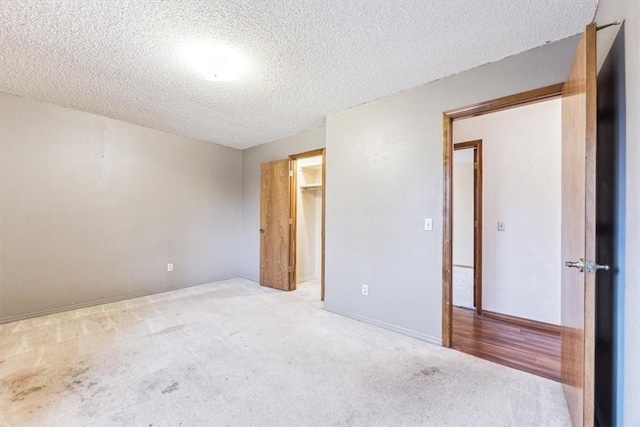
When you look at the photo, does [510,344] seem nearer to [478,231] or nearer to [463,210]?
[478,231]

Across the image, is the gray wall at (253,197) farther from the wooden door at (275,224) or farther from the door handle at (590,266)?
the door handle at (590,266)

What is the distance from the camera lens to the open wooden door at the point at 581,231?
122cm

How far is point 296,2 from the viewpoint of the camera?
1622mm

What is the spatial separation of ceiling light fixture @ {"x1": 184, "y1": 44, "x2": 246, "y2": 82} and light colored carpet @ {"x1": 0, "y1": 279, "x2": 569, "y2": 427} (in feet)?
7.73

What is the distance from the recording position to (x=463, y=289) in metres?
4.26

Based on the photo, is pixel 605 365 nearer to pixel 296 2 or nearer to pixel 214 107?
pixel 296 2

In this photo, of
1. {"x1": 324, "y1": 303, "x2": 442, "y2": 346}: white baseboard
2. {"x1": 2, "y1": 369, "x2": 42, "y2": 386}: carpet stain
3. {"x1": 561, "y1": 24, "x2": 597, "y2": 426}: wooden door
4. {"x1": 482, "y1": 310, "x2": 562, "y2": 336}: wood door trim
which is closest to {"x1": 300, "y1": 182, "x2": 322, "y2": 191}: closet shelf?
{"x1": 324, "y1": 303, "x2": 442, "y2": 346}: white baseboard

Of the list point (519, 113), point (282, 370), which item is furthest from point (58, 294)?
point (519, 113)

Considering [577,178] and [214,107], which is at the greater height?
[214,107]

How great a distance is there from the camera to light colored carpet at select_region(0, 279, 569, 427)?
5.18 feet

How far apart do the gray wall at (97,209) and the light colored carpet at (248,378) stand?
1.97ft

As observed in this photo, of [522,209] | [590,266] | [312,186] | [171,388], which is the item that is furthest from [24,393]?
[522,209]

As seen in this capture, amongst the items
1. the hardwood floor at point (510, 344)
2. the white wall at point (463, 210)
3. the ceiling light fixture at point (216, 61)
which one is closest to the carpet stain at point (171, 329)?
Answer: the ceiling light fixture at point (216, 61)

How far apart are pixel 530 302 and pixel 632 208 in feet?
7.19
